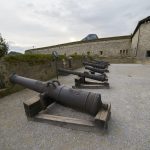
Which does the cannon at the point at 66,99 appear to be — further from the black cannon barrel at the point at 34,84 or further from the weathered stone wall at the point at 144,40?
the weathered stone wall at the point at 144,40

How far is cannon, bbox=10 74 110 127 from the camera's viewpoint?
215 cm

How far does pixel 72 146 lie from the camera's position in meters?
1.79

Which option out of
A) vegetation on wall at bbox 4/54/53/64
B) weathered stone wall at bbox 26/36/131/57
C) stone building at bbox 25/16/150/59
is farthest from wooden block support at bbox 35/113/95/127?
weathered stone wall at bbox 26/36/131/57

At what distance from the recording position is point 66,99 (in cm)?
239

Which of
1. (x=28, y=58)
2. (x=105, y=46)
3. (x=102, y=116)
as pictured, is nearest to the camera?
(x=102, y=116)

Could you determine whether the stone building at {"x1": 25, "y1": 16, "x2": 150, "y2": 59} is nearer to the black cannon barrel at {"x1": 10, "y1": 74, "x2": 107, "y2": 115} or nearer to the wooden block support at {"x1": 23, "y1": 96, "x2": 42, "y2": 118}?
the black cannon barrel at {"x1": 10, "y1": 74, "x2": 107, "y2": 115}

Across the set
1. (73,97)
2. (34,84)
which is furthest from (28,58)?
(73,97)

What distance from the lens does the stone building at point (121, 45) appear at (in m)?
18.5

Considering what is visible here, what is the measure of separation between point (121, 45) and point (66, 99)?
26.5 meters

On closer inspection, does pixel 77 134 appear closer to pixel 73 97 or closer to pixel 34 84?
pixel 73 97

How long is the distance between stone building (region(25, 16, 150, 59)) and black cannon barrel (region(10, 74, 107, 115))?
61.8ft

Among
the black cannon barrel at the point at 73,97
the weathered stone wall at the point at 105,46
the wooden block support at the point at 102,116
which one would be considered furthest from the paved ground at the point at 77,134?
the weathered stone wall at the point at 105,46

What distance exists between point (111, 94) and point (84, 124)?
2039 millimetres

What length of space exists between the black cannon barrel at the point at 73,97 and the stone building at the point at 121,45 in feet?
61.8
